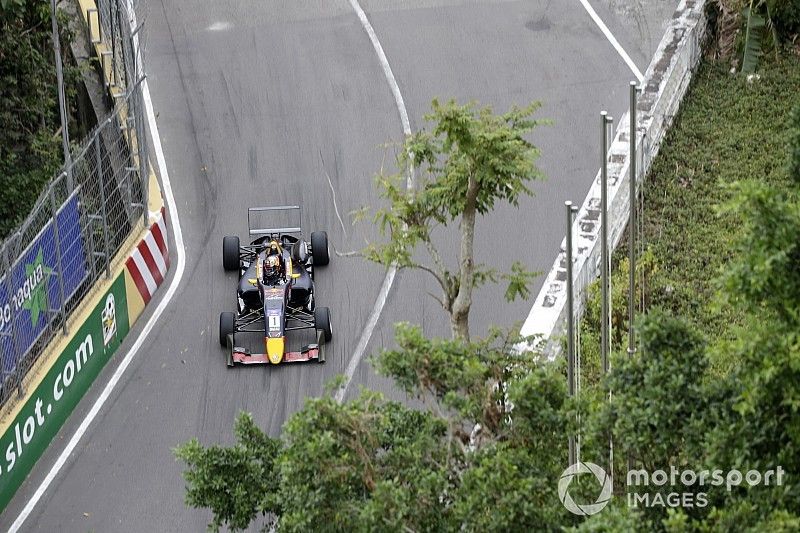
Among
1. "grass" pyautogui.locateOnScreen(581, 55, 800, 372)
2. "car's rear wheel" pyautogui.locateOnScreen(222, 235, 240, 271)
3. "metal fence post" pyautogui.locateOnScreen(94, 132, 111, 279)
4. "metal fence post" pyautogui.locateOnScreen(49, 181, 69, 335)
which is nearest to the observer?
"metal fence post" pyautogui.locateOnScreen(49, 181, 69, 335)

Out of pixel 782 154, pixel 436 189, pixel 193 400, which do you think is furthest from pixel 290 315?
pixel 782 154

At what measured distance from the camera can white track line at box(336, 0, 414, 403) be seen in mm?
21766

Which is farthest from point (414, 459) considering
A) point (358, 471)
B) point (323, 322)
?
point (323, 322)

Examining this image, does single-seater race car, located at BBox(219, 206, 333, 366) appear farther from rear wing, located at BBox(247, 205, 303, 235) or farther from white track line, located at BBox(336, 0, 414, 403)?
white track line, located at BBox(336, 0, 414, 403)

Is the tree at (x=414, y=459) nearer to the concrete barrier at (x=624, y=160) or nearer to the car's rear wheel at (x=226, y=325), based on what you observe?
the concrete barrier at (x=624, y=160)

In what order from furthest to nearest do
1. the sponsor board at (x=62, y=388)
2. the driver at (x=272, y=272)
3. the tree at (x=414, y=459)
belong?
the driver at (x=272, y=272) < the sponsor board at (x=62, y=388) < the tree at (x=414, y=459)

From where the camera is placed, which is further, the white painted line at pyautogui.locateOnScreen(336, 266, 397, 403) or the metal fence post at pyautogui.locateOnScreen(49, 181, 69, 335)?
the white painted line at pyautogui.locateOnScreen(336, 266, 397, 403)

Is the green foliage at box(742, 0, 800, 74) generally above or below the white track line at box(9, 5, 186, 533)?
above

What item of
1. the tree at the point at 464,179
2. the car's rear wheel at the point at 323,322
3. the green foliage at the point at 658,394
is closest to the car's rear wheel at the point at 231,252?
the car's rear wheel at the point at 323,322

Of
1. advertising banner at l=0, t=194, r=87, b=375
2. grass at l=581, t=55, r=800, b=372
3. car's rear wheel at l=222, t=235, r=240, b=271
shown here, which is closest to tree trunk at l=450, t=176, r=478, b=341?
grass at l=581, t=55, r=800, b=372

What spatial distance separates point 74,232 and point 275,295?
2919 millimetres

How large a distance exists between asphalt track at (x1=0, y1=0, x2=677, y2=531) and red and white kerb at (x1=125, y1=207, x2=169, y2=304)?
1.52 feet

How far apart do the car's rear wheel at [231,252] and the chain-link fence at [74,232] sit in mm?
1262

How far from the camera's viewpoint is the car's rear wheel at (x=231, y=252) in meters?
Answer: 23.7
